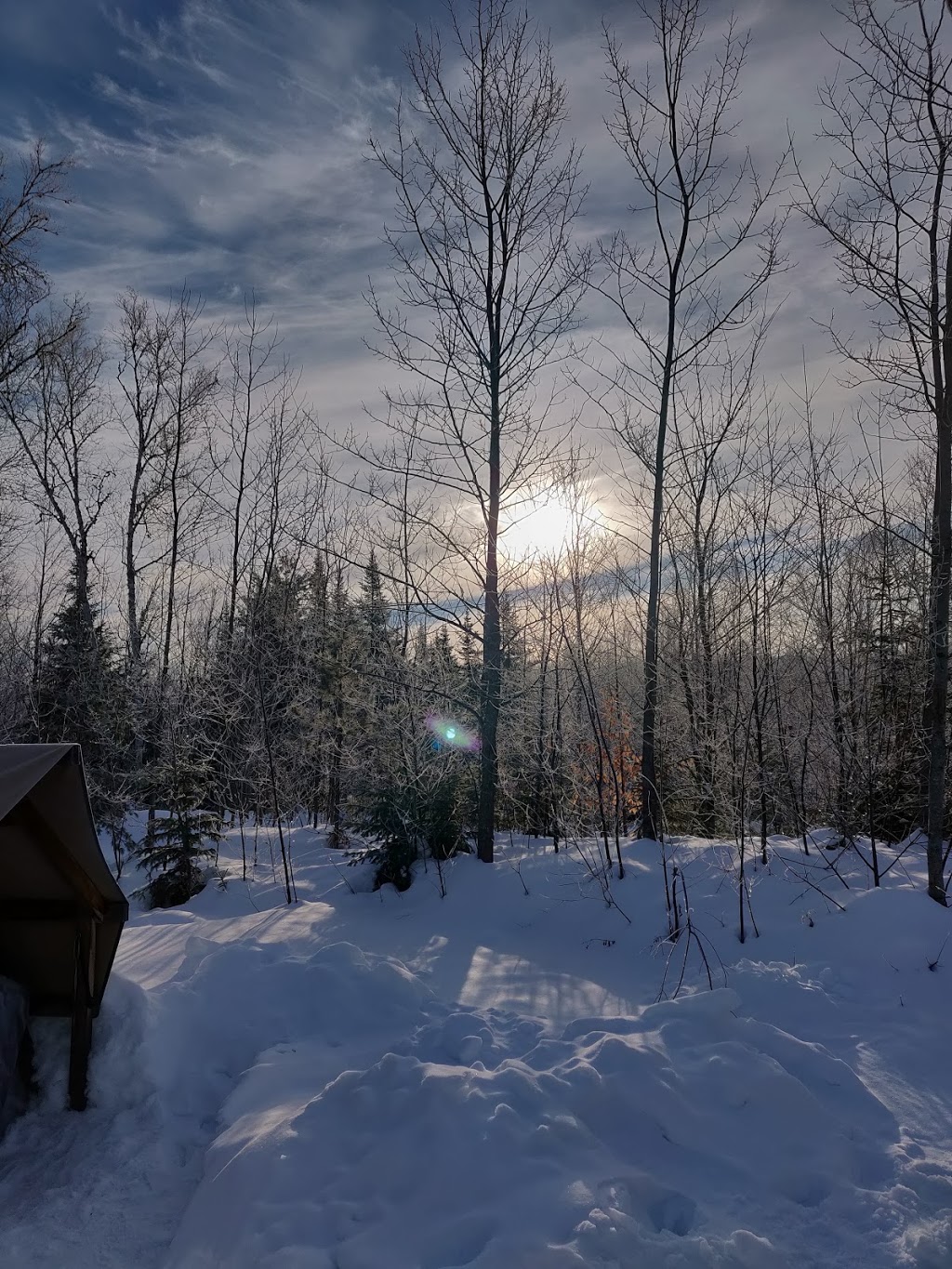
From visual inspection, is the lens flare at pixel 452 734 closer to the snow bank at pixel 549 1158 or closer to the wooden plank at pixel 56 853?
the wooden plank at pixel 56 853

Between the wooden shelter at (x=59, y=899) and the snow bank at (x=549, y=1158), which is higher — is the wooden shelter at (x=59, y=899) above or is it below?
above

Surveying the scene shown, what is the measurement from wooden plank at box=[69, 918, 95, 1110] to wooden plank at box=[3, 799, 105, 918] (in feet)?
0.51

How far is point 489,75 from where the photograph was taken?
1026cm

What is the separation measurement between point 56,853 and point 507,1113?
3154 mm

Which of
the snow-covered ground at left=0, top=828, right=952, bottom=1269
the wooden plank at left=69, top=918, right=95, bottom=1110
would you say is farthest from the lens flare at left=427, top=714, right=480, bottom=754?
the wooden plank at left=69, top=918, right=95, bottom=1110

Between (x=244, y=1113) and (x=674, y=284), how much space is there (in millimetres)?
10675

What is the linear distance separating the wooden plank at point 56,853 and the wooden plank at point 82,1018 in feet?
0.51

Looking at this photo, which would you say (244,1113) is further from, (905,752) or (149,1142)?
(905,752)

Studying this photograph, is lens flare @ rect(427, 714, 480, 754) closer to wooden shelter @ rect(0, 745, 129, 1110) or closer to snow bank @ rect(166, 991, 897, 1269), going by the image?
wooden shelter @ rect(0, 745, 129, 1110)

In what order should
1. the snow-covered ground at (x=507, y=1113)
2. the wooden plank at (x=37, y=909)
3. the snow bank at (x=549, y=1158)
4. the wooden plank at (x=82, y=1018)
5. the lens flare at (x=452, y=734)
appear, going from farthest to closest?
the lens flare at (x=452, y=734)
the wooden plank at (x=37, y=909)
the wooden plank at (x=82, y=1018)
the snow-covered ground at (x=507, y=1113)
the snow bank at (x=549, y=1158)

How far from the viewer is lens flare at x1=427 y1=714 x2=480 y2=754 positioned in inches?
438

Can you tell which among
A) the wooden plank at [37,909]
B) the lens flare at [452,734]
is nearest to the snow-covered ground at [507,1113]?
the wooden plank at [37,909]

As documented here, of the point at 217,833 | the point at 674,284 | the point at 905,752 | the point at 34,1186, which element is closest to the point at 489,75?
the point at 674,284

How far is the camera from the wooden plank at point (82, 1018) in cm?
442
